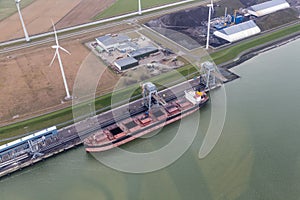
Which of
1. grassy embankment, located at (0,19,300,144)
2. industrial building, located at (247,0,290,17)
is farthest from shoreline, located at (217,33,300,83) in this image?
industrial building, located at (247,0,290,17)

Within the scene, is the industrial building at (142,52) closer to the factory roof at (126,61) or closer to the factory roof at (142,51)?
the factory roof at (142,51)

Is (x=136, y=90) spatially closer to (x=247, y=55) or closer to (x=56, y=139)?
(x=56, y=139)

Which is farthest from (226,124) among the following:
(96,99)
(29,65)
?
(29,65)

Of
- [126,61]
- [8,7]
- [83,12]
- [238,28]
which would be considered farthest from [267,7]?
[8,7]

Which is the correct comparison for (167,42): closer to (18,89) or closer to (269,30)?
(269,30)

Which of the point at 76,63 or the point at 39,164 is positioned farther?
the point at 76,63

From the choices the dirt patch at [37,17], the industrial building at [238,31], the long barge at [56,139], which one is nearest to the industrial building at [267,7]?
the industrial building at [238,31]
